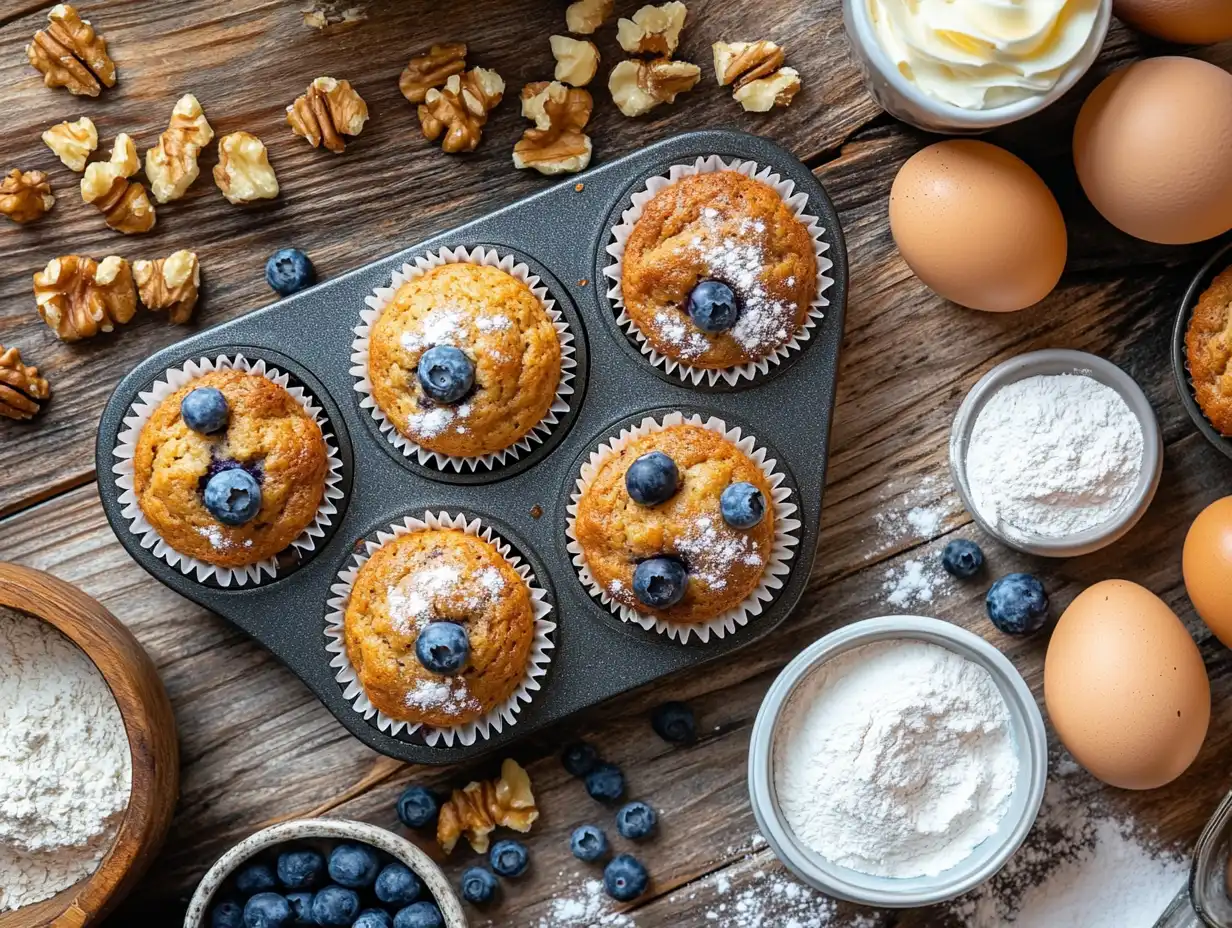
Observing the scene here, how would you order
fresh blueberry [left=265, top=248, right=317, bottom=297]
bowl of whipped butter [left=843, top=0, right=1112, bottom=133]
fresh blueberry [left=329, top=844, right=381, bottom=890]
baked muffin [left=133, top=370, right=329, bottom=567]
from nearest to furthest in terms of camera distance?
bowl of whipped butter [left=843, top=0, right=1112, bottom=133] < baked muffin [left=133, top=370, right=329, bottom=567] < fresh blueberry [left=329, top=844, right=381, bottom=890] < fresh blueberry [left=265, top=248, right=317, bottom=297]

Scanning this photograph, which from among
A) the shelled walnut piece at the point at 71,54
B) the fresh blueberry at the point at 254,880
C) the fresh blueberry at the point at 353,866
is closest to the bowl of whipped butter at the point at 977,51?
the shelled walnut piece at the point at 71,54

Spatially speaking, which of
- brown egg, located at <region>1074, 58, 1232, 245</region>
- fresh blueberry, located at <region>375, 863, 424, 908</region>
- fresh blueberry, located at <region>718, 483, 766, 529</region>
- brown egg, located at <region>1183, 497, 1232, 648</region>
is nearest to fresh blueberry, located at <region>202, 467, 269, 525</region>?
fresh blueberry, located at <region>375, 863, 424, 908</region>

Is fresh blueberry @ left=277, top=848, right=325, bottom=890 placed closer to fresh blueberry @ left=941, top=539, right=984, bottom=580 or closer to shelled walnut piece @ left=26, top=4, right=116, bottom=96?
fresh blueberry @ left=941, top=539, right=984, bottom=580

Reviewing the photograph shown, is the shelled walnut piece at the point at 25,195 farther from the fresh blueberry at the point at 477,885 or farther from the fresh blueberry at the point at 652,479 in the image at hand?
the fresh blueberry at the point at 477,885

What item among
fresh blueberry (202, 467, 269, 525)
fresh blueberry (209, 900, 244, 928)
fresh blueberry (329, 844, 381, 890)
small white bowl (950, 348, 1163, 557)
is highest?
fresh blueberry (202, 467, 269, 525)

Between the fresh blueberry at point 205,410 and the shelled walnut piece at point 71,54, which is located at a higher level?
the shelled walnut piece at point 71,54

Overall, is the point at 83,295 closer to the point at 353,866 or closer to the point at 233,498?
the point at 233,498

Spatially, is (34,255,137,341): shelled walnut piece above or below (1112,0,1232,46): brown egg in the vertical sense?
below
